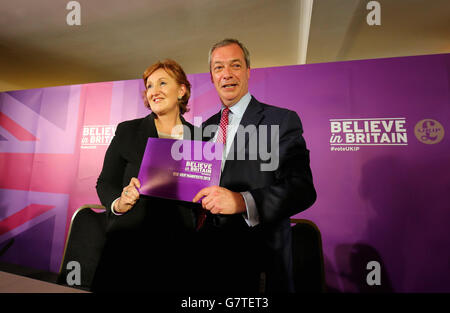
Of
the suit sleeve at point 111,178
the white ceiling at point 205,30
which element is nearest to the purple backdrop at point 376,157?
the white ceiling at point 205,30

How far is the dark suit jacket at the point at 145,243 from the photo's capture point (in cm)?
116

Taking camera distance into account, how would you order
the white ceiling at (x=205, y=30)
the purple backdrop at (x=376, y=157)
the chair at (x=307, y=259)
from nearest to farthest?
the chair at (x=307, y=259), the purple backdrop at (x=376, y=157), the white ceiling at (x=205, y=30)

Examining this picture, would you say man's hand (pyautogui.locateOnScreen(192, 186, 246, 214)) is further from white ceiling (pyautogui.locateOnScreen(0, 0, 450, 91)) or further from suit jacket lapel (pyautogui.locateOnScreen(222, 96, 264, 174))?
white ceiling (pyautogui.locateOnScreen(0, 0, 450, 91))

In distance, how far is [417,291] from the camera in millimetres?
1910

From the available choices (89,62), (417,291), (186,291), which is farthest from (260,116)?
(89,62)

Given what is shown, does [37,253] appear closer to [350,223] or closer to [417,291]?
[350,223]

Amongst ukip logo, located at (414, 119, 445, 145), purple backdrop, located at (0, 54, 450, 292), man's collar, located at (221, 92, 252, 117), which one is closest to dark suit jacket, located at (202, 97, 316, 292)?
man's collar, located at (221, 92, 252, 117)

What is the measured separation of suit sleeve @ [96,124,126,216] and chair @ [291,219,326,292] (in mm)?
1215

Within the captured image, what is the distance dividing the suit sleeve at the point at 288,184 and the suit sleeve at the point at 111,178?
882 mm

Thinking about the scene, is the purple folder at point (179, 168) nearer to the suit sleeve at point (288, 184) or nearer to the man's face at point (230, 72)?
the suit sleeve at point (288, 184)

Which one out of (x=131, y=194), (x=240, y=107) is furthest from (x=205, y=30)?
(x=131, y=194)

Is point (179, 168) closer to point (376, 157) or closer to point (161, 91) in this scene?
point (161, 91)

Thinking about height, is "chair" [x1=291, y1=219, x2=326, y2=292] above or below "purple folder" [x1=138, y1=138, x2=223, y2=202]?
below

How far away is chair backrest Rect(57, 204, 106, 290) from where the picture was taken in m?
1.31
